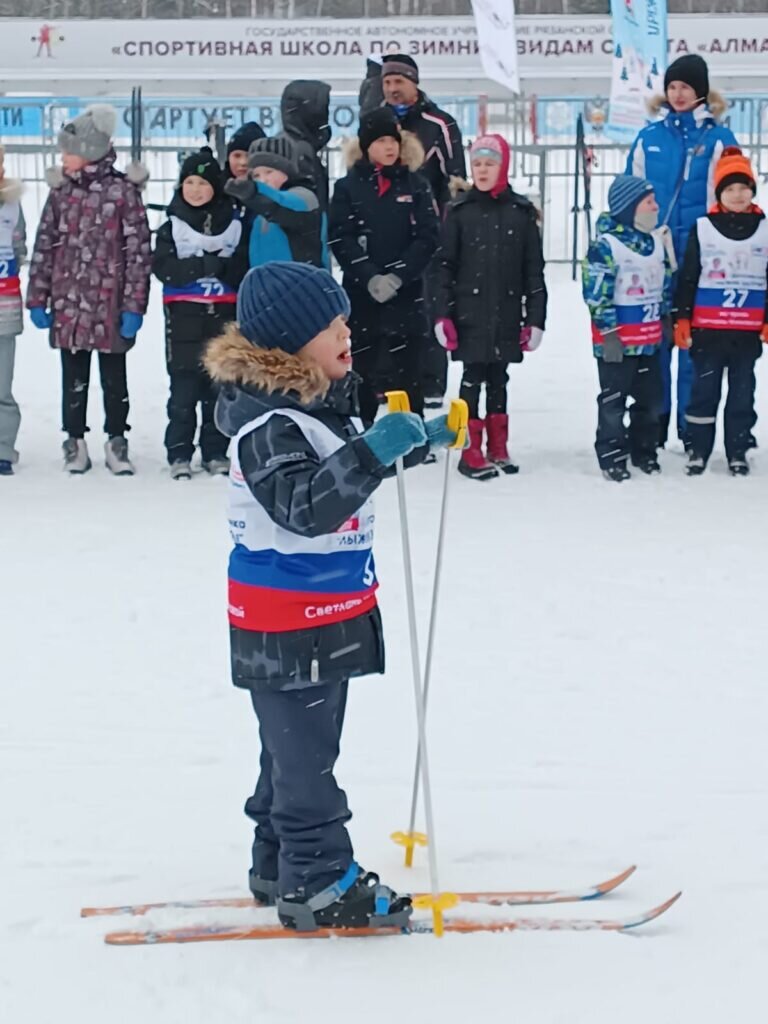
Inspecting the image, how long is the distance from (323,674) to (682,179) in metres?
5.73

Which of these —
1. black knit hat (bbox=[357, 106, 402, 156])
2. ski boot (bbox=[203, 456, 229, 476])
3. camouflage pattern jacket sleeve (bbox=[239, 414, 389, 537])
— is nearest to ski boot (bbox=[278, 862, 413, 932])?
camouflage pattern jacket sleeve (bbox=[239, 414, 389, 537])

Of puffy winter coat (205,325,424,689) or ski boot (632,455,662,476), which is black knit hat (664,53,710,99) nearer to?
ski boot (632,455,662,476)

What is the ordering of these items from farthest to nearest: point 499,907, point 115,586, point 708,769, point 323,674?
point 115,586, point 708,769, point 499,907, point 323,674

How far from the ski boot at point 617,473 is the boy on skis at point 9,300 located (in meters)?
3.02

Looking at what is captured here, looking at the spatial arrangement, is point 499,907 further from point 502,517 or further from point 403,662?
point 502,517

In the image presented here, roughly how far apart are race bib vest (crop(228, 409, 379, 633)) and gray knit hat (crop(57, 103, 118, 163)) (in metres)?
5.06

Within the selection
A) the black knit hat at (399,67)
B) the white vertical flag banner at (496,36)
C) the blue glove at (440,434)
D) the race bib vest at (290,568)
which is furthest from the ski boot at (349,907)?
the white vertical flag banner at (496,36)

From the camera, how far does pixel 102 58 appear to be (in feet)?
84.2

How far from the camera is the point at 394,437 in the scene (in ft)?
10.1

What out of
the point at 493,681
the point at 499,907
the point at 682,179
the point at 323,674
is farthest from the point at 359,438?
the point at 682,179

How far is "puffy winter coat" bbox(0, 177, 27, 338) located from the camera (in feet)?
26.9

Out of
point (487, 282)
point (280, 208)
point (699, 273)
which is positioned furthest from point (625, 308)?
point (280, 208)

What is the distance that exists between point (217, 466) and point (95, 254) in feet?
4.01

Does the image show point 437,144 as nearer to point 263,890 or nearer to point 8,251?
point 8,251
